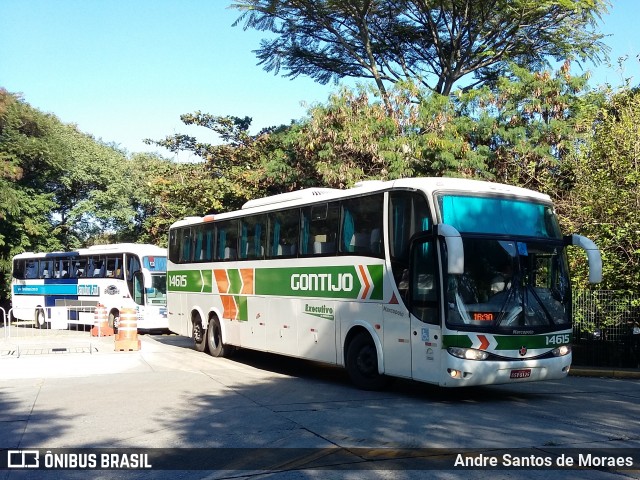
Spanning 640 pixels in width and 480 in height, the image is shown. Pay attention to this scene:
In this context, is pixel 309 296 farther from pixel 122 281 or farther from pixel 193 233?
pixel 122 281

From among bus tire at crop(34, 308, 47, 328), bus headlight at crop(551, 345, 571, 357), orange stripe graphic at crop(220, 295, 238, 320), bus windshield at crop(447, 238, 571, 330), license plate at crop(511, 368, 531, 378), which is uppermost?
bus windshield at crop(447, 238, 571, 330)

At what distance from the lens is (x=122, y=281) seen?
89.4 feet

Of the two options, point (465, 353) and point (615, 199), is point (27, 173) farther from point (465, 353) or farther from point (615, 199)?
point (465, 353)

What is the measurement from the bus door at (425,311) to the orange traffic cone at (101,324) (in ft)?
56.1

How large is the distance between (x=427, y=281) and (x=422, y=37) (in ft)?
66.0

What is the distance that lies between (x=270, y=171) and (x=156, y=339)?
23.9 feet

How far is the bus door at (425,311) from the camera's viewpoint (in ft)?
35.3

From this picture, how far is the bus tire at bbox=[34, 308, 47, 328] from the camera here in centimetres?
3288

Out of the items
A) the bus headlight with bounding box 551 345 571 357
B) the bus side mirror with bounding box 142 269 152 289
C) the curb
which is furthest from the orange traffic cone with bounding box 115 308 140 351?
the bus headlight with bounding box 551 345 571 357

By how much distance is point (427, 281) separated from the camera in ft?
36.1

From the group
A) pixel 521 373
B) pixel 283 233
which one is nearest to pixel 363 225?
pixel 283 233

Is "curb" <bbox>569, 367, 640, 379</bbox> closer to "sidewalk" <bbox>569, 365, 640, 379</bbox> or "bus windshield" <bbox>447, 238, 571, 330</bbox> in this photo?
"sidewalk" <bbox>569, 365, 640, 379</bbox>

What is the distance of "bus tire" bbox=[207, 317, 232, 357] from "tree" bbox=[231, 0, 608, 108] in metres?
12.4

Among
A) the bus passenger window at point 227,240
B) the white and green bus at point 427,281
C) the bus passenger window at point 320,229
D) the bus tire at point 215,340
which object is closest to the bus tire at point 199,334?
the bus tire at point 215,340
